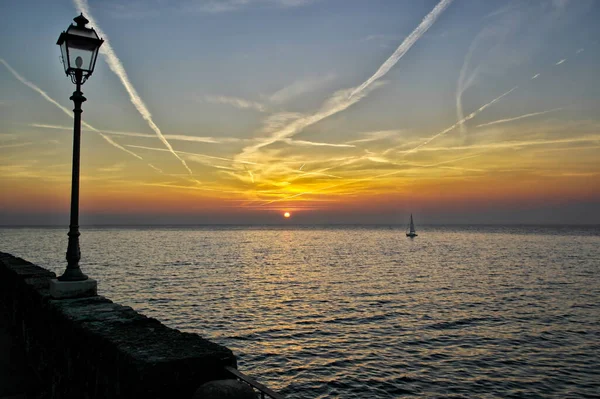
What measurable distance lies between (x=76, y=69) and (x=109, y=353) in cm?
584

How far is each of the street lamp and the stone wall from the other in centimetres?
81

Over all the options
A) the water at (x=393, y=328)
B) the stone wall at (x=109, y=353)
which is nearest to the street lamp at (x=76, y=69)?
the stone wall at (x=109, y=353)

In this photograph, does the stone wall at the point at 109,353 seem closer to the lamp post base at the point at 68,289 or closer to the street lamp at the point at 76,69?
the lamp post base at the point at 68,289

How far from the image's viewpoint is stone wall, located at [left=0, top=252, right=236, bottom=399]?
3.54 meters

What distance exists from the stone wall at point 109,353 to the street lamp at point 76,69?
813mm

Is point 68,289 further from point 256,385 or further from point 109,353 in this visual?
point 256,385

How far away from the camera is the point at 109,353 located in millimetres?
4121

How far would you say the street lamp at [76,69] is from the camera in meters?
7.45

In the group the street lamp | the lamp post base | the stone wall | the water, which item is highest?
the street lamp

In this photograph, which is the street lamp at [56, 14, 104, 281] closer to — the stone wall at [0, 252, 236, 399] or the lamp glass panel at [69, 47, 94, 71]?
the lamp glass panel at [69, 47, 94, 71]

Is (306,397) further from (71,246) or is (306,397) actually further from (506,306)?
(506,306)

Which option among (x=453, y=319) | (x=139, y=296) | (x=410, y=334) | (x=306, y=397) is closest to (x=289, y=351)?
(x=306, y=397)

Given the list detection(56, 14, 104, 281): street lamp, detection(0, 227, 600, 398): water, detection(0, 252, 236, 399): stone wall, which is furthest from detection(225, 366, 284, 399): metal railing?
detection(0, 227, 600, 398): water

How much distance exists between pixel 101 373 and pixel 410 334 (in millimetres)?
18847
